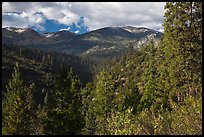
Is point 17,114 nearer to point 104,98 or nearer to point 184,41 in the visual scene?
point 104,98

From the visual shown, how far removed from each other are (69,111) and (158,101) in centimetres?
2060

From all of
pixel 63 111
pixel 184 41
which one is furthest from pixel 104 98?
pixel 184 41

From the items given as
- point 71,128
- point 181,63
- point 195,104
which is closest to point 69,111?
point 71,128

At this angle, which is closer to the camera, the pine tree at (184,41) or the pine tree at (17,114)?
the pine tree at (184,41)

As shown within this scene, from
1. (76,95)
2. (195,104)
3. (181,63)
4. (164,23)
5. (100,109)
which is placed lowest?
(100,109)

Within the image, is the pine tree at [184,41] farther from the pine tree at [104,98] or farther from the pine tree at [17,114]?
the pine tree at [104,98]

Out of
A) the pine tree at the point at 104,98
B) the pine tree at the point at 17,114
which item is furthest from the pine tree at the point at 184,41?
the pine tree at the point at 104,98

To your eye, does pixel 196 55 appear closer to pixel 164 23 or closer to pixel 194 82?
pixel 194 82

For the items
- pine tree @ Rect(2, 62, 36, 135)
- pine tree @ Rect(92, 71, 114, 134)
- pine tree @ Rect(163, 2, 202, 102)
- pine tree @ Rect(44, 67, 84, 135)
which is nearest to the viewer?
pine tree @ Rect(163, 2, 202, 102)

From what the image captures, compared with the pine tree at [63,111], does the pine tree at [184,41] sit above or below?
above

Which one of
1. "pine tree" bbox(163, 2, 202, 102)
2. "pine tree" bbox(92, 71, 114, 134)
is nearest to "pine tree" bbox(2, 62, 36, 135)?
"pine tree" bbox(92, 71, 114, 134)

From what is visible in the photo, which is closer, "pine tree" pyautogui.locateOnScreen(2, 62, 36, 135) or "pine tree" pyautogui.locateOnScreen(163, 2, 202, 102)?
"pine tree" pyautogui.locateOnScreen(163, 2, 202, 102)

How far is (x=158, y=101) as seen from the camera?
51.6 metres

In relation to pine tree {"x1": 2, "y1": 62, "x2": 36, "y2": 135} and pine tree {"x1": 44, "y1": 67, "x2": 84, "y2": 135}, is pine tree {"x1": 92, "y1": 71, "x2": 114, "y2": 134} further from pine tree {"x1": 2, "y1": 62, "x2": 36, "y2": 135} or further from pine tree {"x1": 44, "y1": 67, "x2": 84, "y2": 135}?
pine tree {"x1": 44, "y1": 67, "x2": 84, "y2": 135}
